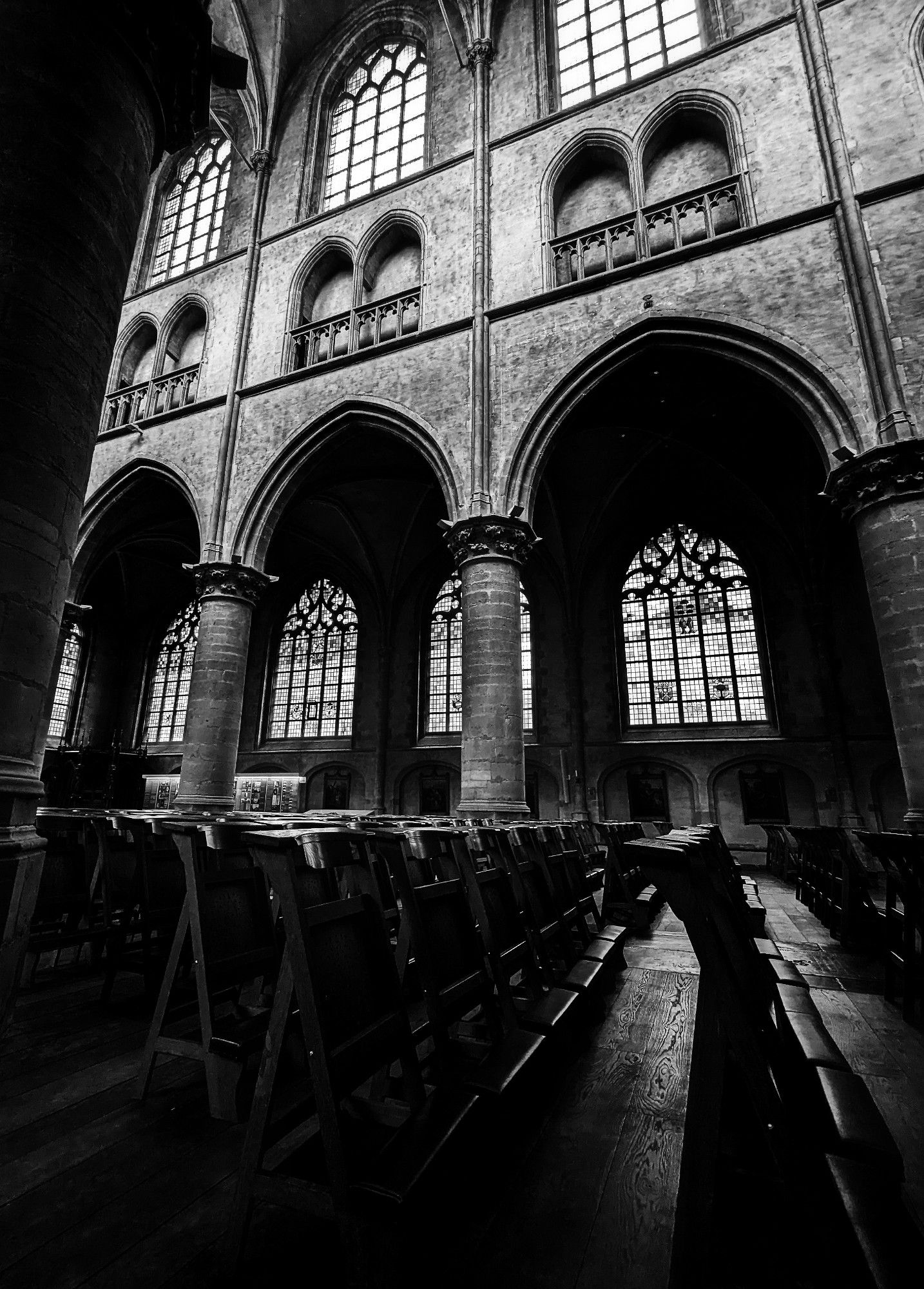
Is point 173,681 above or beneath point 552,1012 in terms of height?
above

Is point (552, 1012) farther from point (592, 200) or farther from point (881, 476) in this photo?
point (592, 200)

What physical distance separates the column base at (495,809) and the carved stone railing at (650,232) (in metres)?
8.08

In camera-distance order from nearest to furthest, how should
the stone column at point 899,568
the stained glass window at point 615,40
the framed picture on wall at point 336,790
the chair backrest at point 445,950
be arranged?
the chair backrest at point 445,950 → the stone column at point 899,568 → the stained glass window at point 615,40 → the framed picture on wall at point 336,790

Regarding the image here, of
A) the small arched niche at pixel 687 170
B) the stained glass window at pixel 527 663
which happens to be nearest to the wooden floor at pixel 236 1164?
the small arched niche at pixel 687 170

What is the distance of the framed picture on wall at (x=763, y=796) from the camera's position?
40.7 ft

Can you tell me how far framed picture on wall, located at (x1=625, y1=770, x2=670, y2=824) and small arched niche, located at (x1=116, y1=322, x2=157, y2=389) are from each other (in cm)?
1433

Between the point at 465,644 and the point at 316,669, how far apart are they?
9583 millimetres

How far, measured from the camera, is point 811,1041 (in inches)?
67.6

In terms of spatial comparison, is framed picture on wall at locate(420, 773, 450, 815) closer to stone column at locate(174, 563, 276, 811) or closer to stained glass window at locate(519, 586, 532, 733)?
stained glass window at locate(519, 586, 532, 733)

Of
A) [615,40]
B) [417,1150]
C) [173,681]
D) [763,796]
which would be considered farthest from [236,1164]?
[173,681]

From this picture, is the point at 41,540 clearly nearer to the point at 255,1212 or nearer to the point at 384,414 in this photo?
the point at 255,1212

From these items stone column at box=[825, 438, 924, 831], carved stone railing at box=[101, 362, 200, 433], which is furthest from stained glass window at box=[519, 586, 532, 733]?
carved stone railing at box=[101, 362, 200, 433]

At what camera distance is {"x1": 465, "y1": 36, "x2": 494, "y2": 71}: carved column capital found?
1195cm

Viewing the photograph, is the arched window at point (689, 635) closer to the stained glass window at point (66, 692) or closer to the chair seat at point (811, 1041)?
the chair seat at point (811, 1041)
